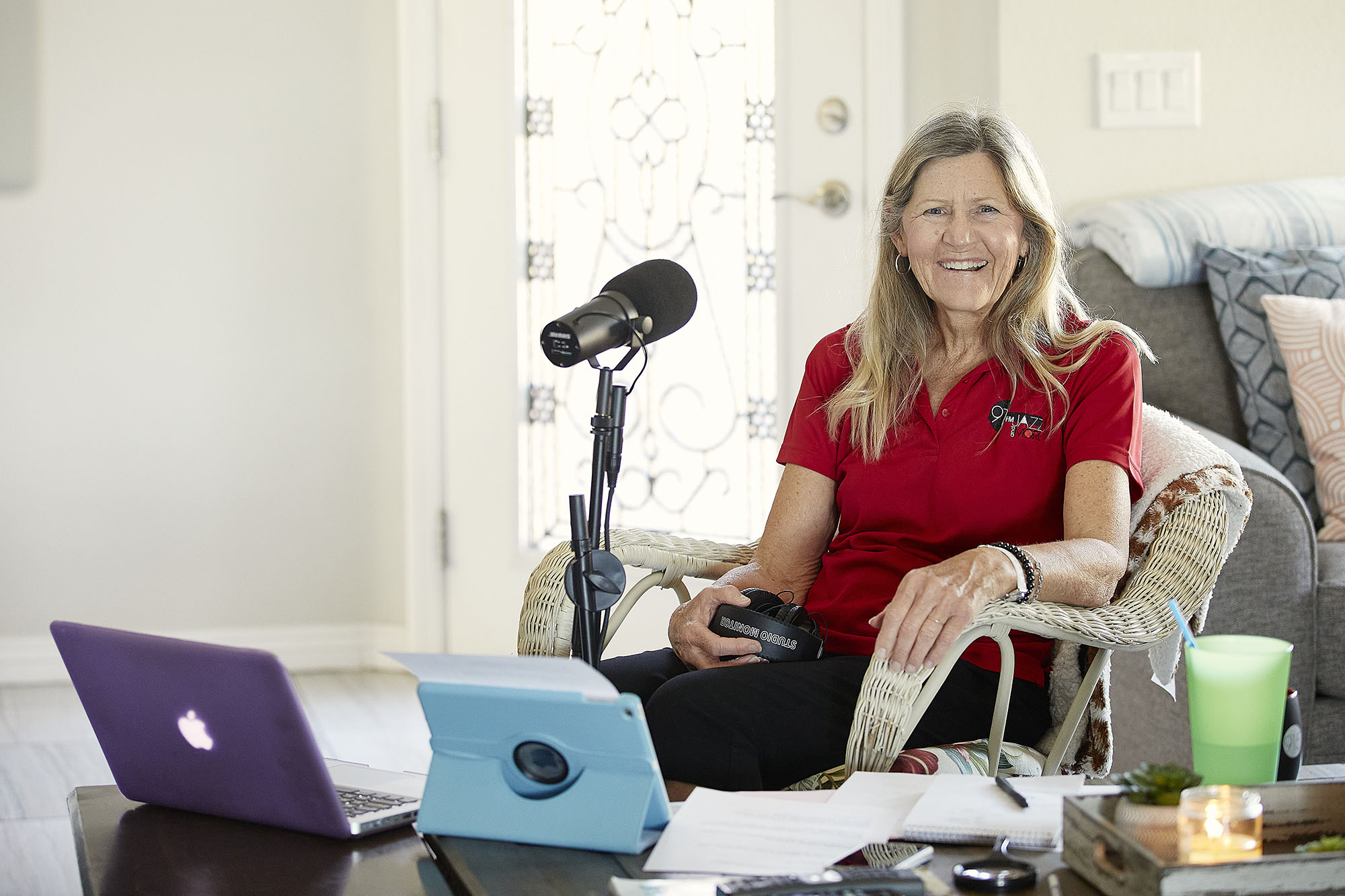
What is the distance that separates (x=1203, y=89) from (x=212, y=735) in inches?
89.3

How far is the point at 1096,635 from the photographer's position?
135 centimetres

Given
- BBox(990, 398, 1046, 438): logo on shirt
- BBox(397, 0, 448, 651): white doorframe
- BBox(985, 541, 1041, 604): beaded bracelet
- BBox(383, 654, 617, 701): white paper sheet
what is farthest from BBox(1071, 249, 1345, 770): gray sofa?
BBox(397, 0, 448, 651): white doorframe

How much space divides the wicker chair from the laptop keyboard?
15.6 inches

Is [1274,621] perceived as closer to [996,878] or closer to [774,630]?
[774,630]

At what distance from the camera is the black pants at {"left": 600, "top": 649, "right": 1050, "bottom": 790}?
1.38 m

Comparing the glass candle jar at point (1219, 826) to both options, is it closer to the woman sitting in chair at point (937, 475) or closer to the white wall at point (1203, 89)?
the woman sitting in chair at point (937, 475)

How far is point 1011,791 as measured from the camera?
3.43 feet

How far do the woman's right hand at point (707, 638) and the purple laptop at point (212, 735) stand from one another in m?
0.45

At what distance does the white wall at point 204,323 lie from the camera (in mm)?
3098

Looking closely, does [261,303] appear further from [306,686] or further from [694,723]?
[694,723]

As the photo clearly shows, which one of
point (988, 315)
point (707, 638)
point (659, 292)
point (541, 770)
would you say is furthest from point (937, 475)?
point (541, 770)

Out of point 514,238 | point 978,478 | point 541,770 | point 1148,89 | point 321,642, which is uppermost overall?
point 1148,89

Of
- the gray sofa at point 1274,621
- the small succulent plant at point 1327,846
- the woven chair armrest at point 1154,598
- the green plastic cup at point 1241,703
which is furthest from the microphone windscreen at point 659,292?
the gray sofa at point 1274,621

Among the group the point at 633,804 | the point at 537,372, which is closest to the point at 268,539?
the point at 537,372
